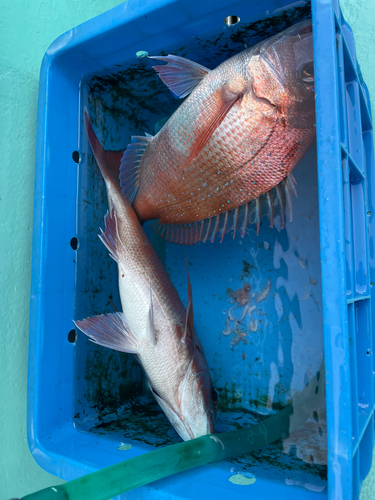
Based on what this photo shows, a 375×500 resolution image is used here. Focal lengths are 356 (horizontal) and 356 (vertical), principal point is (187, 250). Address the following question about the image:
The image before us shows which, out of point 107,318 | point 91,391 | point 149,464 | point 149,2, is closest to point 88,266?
point 107,318

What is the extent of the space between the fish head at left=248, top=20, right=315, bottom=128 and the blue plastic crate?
8cm

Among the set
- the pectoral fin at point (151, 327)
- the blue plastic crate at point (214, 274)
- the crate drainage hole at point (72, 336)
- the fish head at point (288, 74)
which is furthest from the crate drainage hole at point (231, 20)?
the crate drainage hole at point (72, 336)

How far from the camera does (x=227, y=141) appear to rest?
0.83 m

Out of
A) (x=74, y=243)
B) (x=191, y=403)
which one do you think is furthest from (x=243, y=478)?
(x=74, y=243)

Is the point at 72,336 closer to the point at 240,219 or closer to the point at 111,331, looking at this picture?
the point at 111,331

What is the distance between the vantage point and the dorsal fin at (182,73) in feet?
2.85

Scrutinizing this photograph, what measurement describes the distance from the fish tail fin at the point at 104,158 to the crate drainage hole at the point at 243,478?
0.82m

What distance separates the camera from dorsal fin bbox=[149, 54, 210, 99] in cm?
87

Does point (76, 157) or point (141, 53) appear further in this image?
point (76, 157)

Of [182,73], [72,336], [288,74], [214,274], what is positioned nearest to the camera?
[288,74]

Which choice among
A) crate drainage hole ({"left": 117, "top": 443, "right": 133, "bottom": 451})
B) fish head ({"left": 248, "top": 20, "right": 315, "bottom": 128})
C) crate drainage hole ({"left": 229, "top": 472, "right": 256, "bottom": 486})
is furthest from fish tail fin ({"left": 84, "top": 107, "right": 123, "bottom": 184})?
crate drainage hole ({"left": 229, "top": 472, "right": 256, "bottom": 486})

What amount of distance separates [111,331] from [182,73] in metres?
0.69

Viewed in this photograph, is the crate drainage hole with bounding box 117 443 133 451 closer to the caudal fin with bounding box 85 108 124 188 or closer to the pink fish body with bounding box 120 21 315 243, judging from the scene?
the pink fish body with bounding box 120 21 315 243

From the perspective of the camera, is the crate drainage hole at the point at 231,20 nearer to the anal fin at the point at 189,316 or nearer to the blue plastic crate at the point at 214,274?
the blue plastic crate at the point at 214,274
